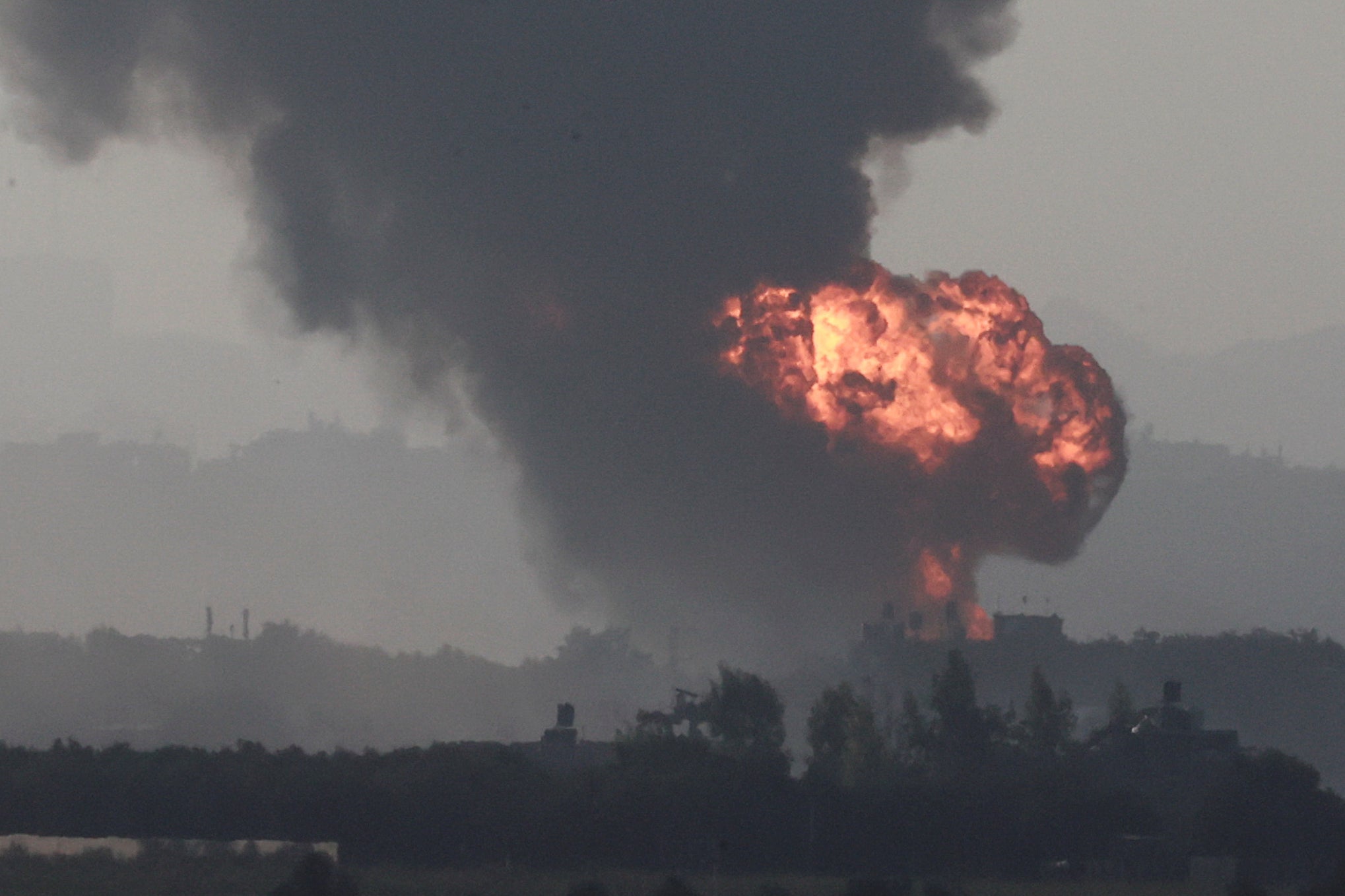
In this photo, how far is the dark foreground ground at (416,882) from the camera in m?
147

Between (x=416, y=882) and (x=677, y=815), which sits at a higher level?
(x=677, y=815)

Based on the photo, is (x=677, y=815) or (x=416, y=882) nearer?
(x=416, y=882)

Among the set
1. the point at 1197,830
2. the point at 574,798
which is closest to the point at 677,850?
the point at 574,798

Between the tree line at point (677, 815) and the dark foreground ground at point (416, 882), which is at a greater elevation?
the tree line at point (677, 815)

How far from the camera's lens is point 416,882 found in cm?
15300

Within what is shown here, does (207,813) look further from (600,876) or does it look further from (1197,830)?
(1197,830)

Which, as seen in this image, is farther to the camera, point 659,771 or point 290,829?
point 659,771

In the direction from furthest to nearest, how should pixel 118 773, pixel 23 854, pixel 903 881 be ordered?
pixel 118 773, pixel 23 854, pixel 903 881

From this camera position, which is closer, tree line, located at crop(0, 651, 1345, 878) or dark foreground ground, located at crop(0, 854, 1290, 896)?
dark foreground ground, located at crop(0, 854, 1290, 896)

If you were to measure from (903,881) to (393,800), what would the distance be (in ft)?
130

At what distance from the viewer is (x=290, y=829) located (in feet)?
572

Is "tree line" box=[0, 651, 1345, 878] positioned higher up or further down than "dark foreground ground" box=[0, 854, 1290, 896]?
higher up

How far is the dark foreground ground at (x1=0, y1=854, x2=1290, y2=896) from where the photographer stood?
14700 cm

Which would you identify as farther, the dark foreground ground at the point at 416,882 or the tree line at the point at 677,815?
the tree line at the point at 677,815
